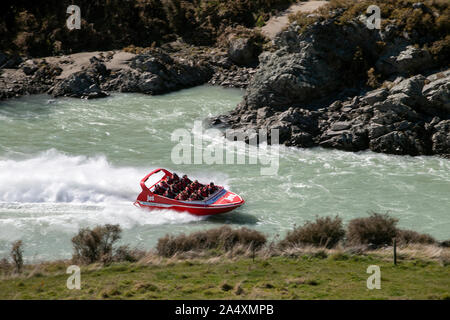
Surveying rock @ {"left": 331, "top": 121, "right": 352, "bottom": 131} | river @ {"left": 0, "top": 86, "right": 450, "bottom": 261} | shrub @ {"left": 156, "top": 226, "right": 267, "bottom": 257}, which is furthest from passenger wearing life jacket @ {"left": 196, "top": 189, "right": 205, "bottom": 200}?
rock @ {"left": 331, "top": 121, "right": 352, "bottom": 131}

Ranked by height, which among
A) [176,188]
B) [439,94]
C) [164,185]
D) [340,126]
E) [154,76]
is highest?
[154,76]

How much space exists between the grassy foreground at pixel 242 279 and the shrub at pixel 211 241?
4.12ft

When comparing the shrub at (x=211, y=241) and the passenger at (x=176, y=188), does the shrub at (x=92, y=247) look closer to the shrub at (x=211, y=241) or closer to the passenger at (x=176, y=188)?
the shrub at (x=211, y=241)

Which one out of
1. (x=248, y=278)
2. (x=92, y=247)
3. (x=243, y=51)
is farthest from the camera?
(x=243, y=51)

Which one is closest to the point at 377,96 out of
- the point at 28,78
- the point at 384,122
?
the point at 384,122

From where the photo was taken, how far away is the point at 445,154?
33.4 m

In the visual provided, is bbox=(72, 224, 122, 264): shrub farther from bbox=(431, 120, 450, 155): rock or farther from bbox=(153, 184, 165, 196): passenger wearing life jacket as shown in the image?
bbox=(431, 120, 450, 155): rock

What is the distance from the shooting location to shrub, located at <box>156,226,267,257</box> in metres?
21.0

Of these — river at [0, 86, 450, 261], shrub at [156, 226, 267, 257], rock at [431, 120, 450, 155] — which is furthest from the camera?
rock at [431, 120, 450, 155]

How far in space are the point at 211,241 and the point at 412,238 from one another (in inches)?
341

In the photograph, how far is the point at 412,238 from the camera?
71.0ft

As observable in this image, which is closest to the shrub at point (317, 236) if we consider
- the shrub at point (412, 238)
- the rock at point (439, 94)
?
the shrub at point (412, 238)

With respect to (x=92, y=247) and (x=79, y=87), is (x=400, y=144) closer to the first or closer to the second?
(x=92, y=247)

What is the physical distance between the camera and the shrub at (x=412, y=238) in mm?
21484
